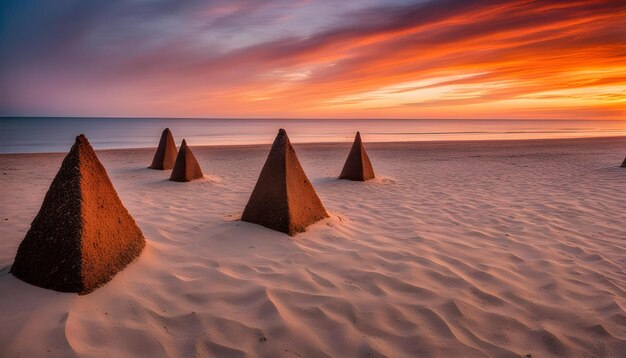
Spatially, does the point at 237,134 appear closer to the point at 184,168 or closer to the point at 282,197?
the point at 184,168

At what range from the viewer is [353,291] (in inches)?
132

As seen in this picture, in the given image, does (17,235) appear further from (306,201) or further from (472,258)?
(472,258)

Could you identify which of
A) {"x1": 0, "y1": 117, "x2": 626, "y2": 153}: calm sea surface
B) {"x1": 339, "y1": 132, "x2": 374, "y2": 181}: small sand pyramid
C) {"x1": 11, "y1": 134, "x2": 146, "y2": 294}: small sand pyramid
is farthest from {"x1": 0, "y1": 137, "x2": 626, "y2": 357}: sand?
{"x1": 0, "y1": 117, "x2": 626, "y2": 153}: calm sea surface

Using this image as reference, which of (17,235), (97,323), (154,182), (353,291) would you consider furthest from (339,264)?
(154,182)

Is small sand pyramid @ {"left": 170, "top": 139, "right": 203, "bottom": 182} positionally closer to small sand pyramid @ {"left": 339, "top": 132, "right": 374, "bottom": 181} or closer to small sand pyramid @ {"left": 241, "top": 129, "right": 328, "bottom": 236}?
small sand pyramid @ {"left": 339, "top": 132, "right": 374, "bottom": 181}

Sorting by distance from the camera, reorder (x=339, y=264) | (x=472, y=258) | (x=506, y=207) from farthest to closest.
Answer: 1. (x=506, y=207)
2. (x=472, y=258)
3. (x=339, y=264)

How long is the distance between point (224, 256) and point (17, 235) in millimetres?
2857

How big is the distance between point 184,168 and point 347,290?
282 inches

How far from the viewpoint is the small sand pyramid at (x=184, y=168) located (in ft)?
30.6

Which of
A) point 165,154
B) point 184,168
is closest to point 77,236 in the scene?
point 184,168

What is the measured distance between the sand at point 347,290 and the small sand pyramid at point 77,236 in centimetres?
14

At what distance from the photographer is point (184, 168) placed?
9.34 meters

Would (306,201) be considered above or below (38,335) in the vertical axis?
above

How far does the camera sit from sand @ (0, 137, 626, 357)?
2.57 metres
